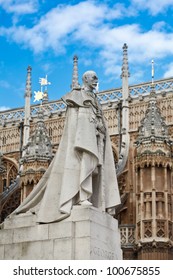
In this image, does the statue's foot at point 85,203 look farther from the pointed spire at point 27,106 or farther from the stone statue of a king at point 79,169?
the pointed spire at point 27,106

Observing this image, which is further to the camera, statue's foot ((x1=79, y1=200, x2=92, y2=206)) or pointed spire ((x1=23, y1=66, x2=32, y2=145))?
pointed spire ((x1=23, y1=66, x2=32, y2=145))

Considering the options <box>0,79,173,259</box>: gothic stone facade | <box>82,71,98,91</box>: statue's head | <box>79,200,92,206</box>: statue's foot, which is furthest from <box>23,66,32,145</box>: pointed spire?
<box>79,200,92,206</box>: statue's foot

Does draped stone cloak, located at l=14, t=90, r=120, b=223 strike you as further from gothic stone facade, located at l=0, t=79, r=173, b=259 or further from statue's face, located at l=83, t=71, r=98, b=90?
gothic stone facade, located at l=0, t=79, r=173, b=259

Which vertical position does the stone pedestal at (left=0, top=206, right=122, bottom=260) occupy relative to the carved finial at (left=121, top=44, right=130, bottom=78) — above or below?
below

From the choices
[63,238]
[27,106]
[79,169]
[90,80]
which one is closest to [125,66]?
[27,106]

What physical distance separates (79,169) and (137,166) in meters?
17.6

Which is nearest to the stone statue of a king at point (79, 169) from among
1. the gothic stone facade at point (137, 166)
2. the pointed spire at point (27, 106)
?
the gothic stone facade at point (137, 166)

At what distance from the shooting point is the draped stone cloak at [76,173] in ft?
30.2

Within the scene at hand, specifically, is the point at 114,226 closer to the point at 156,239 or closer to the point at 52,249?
the point at 52,249

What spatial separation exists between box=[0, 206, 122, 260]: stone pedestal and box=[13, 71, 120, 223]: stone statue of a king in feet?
0.53

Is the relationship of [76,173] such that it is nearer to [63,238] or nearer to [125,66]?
[63,238]

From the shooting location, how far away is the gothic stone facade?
83.5 feet

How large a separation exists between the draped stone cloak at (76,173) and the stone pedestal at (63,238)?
0.55 feet

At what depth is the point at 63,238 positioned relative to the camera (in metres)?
8.84
